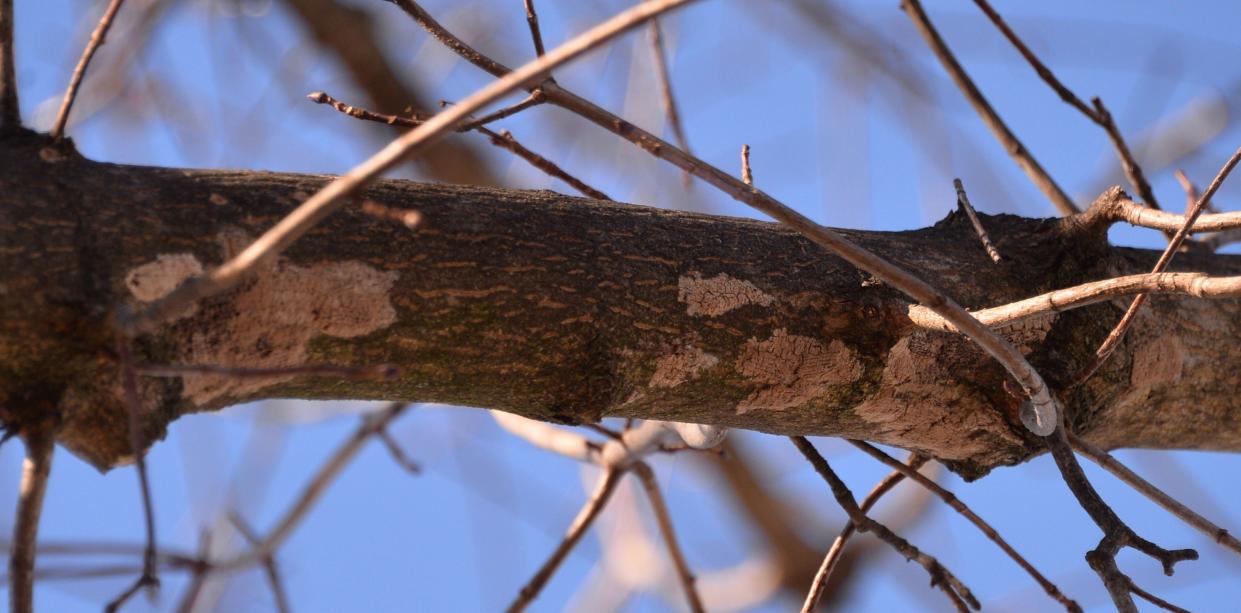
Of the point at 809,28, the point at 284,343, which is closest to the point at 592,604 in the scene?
the point at 809,28

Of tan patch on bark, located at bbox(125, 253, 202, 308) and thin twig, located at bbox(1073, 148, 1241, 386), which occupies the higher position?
thin twig, located at bbox(1073, 148, 1241, 386)

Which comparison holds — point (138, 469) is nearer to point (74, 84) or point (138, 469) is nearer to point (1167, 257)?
point (74, 84)

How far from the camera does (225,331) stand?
1.02 m

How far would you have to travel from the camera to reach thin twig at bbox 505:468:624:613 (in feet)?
5.74

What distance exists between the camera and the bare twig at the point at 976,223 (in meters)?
1.35

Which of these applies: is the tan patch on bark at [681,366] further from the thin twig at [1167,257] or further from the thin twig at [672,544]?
the thin twig at [672,544]

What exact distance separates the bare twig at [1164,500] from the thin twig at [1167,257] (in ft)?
0.31

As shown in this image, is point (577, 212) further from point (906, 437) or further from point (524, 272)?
point (906, 437)

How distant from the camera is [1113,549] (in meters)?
1.12

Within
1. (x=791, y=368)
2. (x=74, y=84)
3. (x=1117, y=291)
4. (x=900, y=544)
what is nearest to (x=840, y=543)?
(x=900, y=544)

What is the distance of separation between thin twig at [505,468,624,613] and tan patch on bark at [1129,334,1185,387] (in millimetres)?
865

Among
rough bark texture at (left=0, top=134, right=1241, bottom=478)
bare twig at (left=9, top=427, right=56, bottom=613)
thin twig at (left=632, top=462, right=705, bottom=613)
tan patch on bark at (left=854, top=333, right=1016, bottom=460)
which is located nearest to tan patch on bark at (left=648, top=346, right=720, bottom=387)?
rough bark texture at (left=0, top=134, right=1241, bottom=478)

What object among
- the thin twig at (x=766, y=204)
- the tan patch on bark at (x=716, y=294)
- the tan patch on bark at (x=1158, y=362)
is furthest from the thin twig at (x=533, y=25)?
the tan patch on bark at (x=1158, y=362)

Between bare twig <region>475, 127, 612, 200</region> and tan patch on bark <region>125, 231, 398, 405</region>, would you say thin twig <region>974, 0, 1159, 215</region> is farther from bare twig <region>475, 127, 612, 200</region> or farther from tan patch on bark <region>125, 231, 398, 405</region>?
tan patch on bark <region>125, 231, 398, 405</region>
